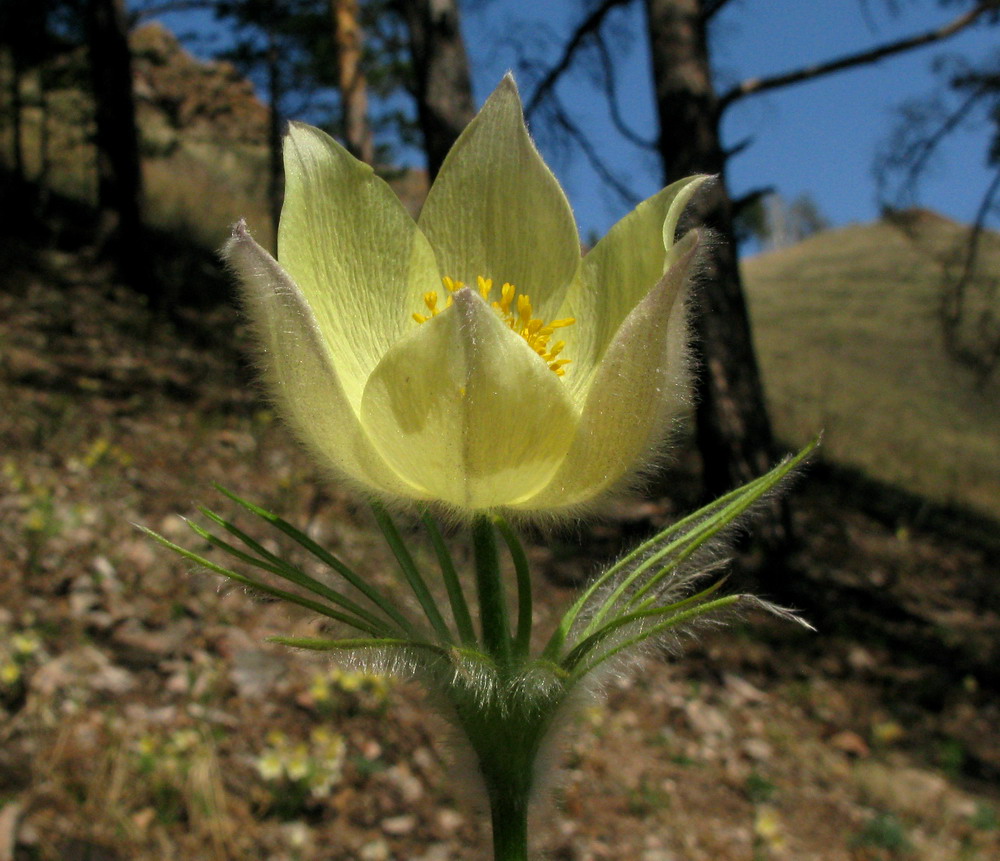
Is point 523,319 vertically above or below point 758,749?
above

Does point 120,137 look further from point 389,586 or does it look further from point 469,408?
point 469,408

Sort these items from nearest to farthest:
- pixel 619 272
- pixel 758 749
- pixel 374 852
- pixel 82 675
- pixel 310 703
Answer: pixel 619 272 < pixel 374 852 < pixel 82 675 < pixel 310 703 < pixel 758 749

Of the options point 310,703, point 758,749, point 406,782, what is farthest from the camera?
point 758,749

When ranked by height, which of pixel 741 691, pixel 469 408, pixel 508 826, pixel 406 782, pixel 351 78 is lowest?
pixel 741 691

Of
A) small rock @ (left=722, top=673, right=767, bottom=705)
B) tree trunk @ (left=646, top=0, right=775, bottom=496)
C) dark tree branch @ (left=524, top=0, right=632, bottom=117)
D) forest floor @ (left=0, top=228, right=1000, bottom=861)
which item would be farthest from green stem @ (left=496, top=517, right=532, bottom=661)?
dark tree branch @ (left=524, top=0, right=632, bottom=117)

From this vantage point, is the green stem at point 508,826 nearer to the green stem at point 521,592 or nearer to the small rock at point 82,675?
the green stem at point 521,592

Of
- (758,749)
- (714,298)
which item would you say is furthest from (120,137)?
(758,749)

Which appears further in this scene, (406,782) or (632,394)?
(406,782)
